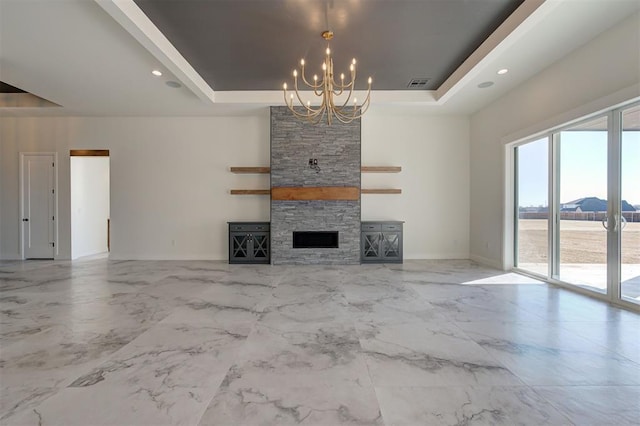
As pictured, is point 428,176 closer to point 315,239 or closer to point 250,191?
point 315,239

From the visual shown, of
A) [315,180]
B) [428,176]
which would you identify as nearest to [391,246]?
[428,176]

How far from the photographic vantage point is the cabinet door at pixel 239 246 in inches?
237

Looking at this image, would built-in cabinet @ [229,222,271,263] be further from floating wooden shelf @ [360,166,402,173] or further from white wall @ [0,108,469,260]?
floating wooden shelf @ [360,166,402,173]

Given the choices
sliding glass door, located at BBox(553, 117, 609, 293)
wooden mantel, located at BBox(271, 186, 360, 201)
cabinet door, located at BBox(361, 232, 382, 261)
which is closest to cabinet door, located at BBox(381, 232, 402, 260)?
cabinet door, located at BBox(361, 232, 382, 261)

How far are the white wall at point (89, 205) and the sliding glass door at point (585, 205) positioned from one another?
941 cm

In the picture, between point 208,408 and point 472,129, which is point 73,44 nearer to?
point 208,408

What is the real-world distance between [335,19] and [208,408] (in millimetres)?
3827

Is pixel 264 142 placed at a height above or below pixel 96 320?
above

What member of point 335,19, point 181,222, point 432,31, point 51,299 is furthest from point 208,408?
point 181,222

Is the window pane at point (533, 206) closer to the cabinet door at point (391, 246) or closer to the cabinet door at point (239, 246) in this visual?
the cabinet door at point (391, 246)

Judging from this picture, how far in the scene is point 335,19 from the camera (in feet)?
11.0

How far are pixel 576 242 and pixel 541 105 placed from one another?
2.09 meters

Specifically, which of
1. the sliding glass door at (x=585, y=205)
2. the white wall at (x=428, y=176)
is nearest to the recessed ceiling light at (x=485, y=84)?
the sliding glass door at (x=585, y=205)

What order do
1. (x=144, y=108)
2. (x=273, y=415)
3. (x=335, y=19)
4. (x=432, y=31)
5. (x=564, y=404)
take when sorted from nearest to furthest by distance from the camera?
(x=273, y=415)
(x=564, y=404)
(x=335, y=19)
(x=432, y=31)
(x=144, y=108)
